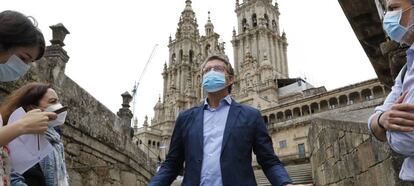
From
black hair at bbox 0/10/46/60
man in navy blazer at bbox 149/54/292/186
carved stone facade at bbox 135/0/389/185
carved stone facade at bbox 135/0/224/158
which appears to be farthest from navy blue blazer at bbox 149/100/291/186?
carved stone facade at bbox 135/0/224/158

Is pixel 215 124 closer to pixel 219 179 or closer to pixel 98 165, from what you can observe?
pixel 219 179

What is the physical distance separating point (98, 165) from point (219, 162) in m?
5.73

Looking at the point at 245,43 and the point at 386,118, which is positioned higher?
the point at 245,43

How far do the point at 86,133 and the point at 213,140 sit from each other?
530cm

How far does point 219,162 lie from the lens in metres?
2.74

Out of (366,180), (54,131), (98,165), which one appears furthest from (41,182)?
(98,165)

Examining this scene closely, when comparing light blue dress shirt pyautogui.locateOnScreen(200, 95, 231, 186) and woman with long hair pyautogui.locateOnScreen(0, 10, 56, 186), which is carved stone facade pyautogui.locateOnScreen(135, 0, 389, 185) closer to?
light blue dress shirt pyautogui.locateOnScreen(200, 95, 231, 186)

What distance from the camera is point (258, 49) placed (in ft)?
185

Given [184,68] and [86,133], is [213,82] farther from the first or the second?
[184,68]

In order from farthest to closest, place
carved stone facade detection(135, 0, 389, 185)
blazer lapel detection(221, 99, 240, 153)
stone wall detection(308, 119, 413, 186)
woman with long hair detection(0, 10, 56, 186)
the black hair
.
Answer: carved stone facade detection(135, 0, 389, 185) → stone wall detection(308, 119, 413, 186) → blazer lapel detection(221, 99, 240, 153) → the black hair → woman with long hair detection(0, 10, 56, 186)

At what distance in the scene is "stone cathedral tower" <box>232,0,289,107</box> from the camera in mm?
49141

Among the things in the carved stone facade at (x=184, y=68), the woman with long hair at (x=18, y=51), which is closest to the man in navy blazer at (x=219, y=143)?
the woman with long hair at (x=18, y=51)

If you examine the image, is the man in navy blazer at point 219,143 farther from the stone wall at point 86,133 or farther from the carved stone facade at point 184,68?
the carved stone facade at point 184,68

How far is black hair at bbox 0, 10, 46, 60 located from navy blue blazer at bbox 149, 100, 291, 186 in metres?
1.36
